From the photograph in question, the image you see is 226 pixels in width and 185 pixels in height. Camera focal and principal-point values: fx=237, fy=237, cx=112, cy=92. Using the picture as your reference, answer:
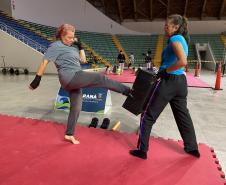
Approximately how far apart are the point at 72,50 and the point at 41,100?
378cm

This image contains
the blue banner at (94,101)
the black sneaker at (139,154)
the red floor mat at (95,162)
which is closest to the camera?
the red floor mat at (95,162)

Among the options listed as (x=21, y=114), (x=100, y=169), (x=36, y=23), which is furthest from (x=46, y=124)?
(x=36, y=23)

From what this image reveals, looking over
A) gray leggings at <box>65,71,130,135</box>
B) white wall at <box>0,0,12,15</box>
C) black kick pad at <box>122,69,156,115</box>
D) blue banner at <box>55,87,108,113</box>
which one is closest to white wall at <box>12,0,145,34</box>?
white wall at <box>0,0,12,15</box>

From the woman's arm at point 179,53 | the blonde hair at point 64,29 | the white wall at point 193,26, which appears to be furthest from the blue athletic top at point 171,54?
the white wall at point 193,26

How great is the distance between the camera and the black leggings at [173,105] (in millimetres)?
2941

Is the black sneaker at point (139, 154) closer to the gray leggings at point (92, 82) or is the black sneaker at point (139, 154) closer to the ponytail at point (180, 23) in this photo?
the gray leggings at point (92, 82)

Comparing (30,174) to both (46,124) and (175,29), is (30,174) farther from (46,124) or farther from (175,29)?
(175,29)

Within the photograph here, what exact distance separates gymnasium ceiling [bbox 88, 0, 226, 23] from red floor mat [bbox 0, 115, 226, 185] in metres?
21.4

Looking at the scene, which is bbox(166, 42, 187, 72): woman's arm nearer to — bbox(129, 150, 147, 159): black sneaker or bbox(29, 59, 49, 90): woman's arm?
bbox(129, 150, 147, 159): black sneaker

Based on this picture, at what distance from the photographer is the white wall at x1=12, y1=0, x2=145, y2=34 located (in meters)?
17.9

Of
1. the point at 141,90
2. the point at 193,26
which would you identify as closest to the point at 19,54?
the point at 141,90

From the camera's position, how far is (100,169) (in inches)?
111

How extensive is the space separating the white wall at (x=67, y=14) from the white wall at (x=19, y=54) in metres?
4.55

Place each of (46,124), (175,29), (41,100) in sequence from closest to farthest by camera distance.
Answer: (175,29) → (46,124) → (41,100)
